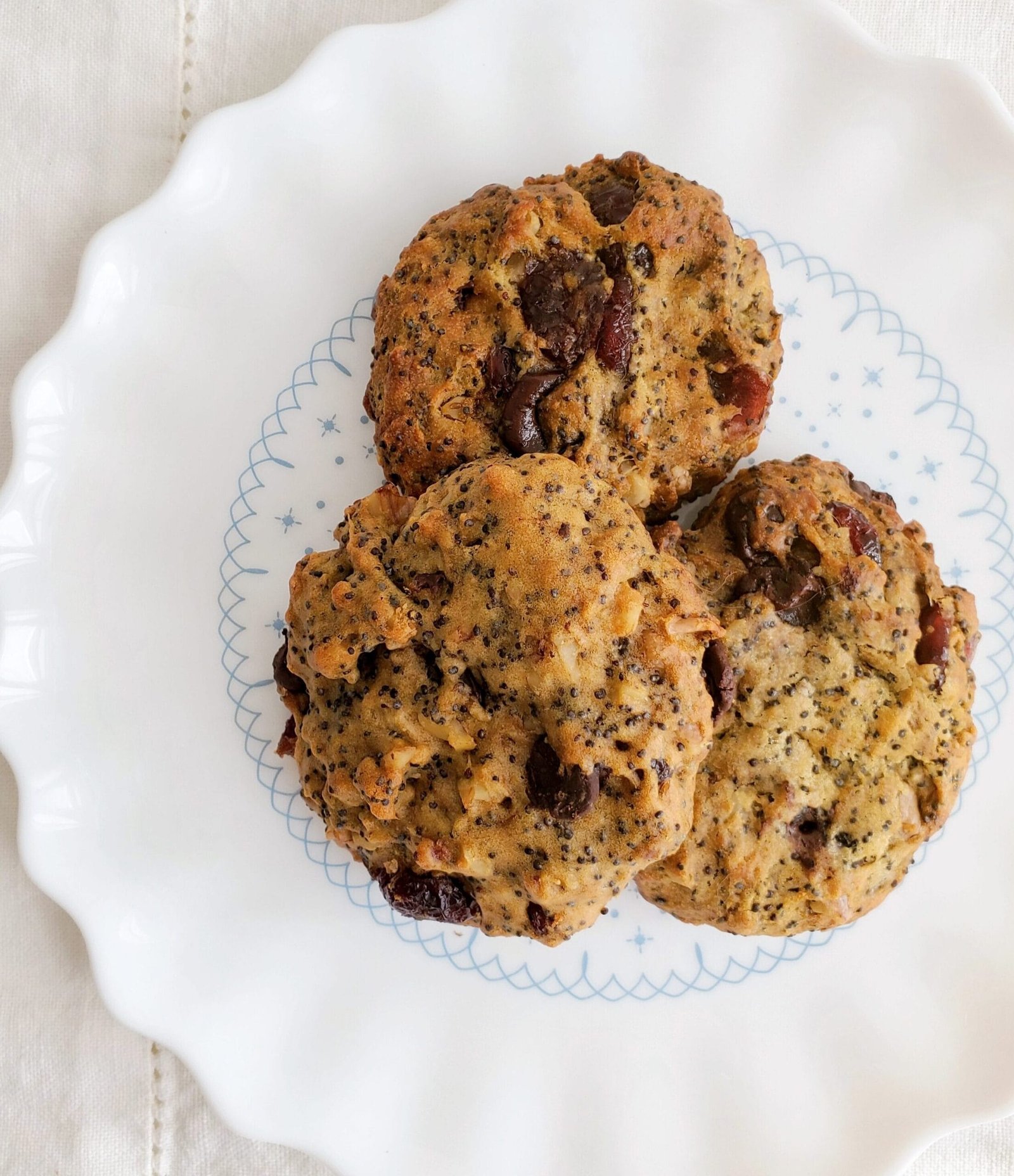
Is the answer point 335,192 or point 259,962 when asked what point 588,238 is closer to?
point 335,192

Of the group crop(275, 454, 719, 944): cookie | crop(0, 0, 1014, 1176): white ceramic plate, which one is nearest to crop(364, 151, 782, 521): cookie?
crop(275, 454, 719, 944): cookie

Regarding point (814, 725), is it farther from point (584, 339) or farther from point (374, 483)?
point (374, 483)

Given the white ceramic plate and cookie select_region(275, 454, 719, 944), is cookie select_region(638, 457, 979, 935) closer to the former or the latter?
cookie select_region(275, 454, 719, 944)

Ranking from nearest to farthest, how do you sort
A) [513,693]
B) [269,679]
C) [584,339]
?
[513,693] < [584,339] < [269,679]

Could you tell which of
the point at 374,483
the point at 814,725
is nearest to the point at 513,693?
the point at 814,725

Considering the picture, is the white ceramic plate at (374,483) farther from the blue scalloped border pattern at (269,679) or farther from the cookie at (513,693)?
the cookie at (513,693)
